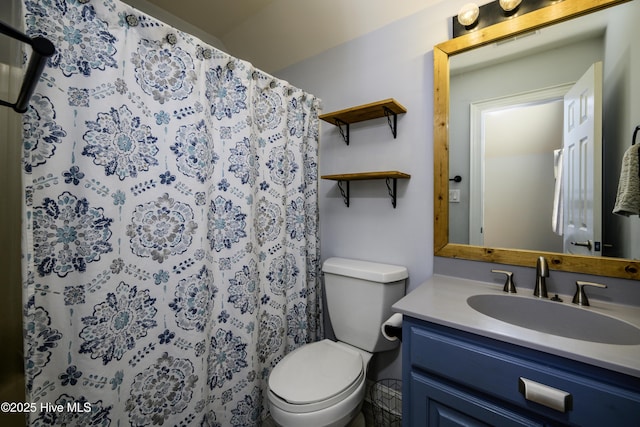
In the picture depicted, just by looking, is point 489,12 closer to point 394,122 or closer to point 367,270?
point 394,122

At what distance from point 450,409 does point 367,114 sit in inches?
55.1

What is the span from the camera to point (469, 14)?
1184mm

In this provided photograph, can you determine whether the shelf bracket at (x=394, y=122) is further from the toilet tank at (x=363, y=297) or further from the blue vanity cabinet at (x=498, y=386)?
the blue vanity cabinet at (x=498, y=386)

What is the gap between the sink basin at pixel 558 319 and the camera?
2.77 feet

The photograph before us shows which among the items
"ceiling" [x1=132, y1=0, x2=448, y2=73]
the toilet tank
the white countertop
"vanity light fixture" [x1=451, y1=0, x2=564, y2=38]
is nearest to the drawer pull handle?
the white countertop

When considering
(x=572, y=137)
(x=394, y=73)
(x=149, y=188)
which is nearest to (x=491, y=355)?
(x=572, y=137)

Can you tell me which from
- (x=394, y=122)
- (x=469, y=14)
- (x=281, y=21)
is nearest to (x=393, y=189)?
(x=394, y=122)

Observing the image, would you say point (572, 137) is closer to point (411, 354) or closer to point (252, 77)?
point (411, 354)

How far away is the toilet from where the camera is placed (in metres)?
1.01

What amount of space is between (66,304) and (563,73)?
2019mm

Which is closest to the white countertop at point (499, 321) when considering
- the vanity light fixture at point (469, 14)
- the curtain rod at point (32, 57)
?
the curtain rod at point (32, 57)

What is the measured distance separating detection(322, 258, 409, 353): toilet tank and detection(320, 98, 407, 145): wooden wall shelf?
2.56 ft

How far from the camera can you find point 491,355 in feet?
2.53

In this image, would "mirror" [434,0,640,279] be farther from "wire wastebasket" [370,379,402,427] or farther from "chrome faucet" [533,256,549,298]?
"wire wastebasket" [370,379,402,427]
